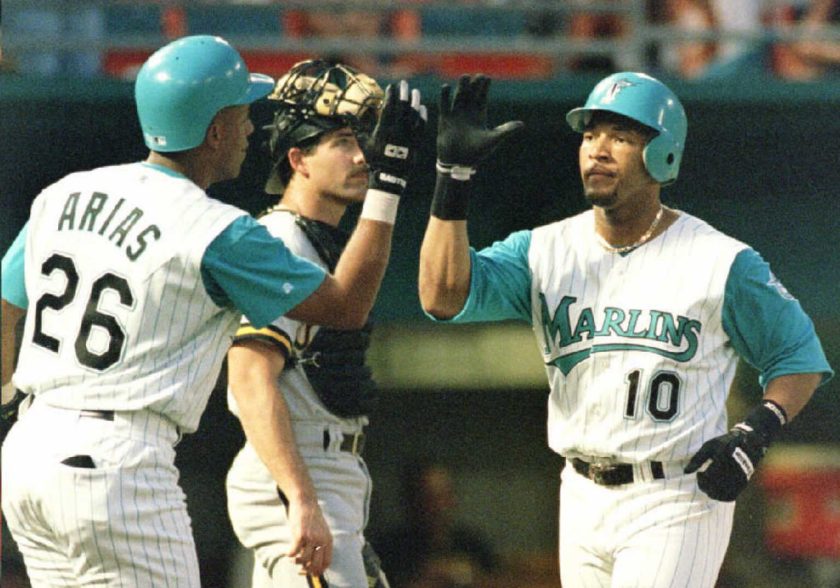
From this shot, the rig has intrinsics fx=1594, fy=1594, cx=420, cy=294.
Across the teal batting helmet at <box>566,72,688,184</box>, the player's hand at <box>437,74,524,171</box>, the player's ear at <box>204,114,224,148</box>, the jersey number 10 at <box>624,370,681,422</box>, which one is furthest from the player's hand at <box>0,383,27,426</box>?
the teal batting helmet at <box>566,72,688,184</box>

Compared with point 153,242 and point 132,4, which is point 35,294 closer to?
point 153,242

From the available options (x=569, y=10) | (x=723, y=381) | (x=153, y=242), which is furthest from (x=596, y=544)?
(x=569, y=10)

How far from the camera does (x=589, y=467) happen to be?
4.36m

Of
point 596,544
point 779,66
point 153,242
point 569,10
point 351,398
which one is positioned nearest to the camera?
point 153,242

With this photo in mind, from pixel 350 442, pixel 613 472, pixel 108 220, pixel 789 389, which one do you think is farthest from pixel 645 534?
pixel 108 220

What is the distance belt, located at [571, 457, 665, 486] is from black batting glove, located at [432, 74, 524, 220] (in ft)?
2.53

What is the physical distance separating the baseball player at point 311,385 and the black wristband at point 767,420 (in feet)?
3.60

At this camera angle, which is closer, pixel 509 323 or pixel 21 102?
pixel 21 102

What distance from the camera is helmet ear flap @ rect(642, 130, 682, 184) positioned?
4.45 meters

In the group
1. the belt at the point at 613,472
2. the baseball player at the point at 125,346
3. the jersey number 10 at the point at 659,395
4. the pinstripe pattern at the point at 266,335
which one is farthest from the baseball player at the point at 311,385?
the jersey number 10 at the point at 659,395

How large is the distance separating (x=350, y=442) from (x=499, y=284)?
0.64m

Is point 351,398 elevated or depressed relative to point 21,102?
depressed

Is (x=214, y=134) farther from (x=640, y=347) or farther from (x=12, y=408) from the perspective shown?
(x=640, y=347)

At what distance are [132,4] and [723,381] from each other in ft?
16.0
